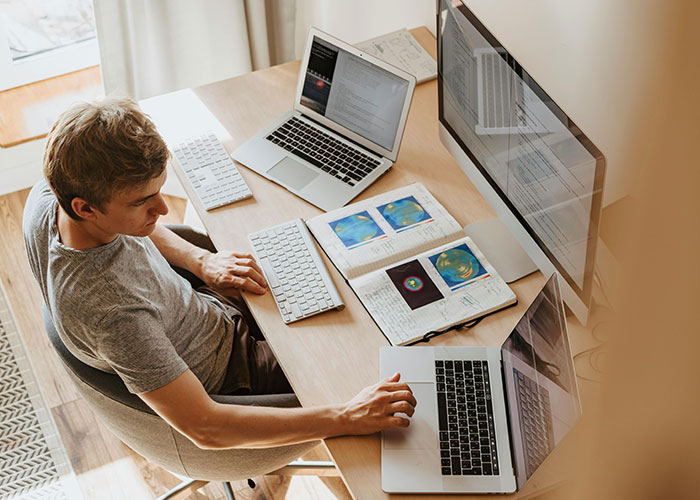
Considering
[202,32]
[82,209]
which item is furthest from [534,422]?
[202,32]

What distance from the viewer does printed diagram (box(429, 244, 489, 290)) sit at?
148 centimetres

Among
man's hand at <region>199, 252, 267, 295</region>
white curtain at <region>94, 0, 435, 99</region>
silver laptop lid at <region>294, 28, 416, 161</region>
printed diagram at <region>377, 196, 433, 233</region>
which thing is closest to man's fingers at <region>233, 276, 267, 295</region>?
man's hand at <region>199, 252, 267, 295</region>

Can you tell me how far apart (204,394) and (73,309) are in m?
0.26

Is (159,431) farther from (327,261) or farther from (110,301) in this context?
(327,261)

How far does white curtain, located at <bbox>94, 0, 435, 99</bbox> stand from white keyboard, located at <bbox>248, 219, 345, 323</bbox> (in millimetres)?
985

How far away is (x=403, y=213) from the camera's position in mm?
1612

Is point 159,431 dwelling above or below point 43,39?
below

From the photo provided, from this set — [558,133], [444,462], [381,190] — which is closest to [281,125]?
[381,190]

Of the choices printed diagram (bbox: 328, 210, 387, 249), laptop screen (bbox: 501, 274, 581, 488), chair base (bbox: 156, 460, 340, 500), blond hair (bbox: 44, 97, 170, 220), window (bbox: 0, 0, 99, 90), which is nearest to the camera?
laptop screen (bbox: 501, 274, 581, 488)

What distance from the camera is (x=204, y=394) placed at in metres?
1.24

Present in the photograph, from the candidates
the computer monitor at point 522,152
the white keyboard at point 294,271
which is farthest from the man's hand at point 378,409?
the computer monitor at point 522,152

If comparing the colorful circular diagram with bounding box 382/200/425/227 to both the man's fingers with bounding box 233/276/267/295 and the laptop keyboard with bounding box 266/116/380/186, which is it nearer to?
the laptop keyboard with bounding box 266/116/380/186

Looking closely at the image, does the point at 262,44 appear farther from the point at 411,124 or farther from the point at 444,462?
the point at 444,462

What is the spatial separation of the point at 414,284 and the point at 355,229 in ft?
0.65
